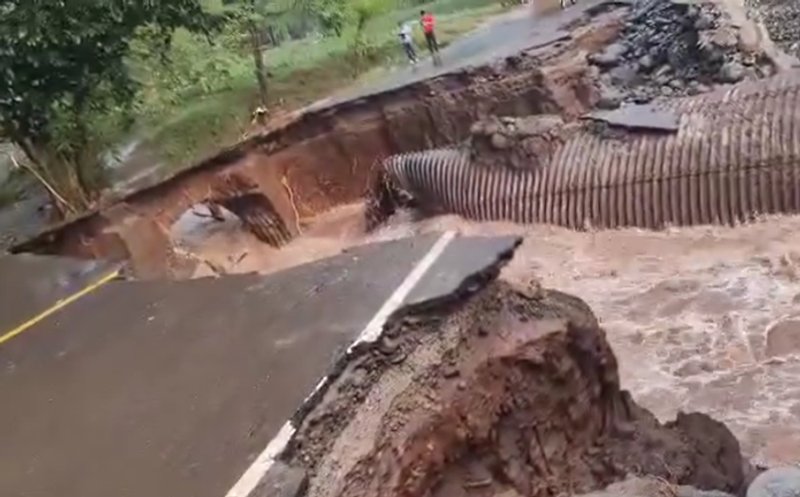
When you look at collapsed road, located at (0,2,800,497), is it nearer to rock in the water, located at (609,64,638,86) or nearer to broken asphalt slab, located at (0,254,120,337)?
broken asphalt slab, located at (0,254,120,337)

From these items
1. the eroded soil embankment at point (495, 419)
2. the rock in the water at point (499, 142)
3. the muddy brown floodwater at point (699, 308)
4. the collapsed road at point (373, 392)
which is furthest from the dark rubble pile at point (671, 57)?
the eroded soil embankment at point (495, 419)

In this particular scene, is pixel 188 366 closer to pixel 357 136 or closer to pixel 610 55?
pixel 357 136

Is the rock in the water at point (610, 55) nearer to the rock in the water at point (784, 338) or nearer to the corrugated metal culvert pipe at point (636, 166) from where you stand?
the corrugated metal culvert pipe at point (636, 166)

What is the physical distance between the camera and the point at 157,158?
14.5 m

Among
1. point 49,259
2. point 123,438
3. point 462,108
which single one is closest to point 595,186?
point 462,108

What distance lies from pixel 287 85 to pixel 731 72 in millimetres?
7657

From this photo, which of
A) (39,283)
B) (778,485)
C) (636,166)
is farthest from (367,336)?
(636,166)

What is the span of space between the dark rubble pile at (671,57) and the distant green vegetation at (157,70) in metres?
4.24

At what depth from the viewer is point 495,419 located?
372 cm

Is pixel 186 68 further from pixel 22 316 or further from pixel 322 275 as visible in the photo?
pixel 322 275

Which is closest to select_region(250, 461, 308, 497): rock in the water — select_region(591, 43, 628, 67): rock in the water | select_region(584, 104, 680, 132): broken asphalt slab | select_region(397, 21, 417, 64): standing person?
select_region(584, 104, 680, 132): broken asphalt slab

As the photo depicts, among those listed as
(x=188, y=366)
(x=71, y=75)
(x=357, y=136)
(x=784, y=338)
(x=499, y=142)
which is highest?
(x=71, y=75)

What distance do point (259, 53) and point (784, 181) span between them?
941 centimetres

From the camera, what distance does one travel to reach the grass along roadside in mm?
14680
